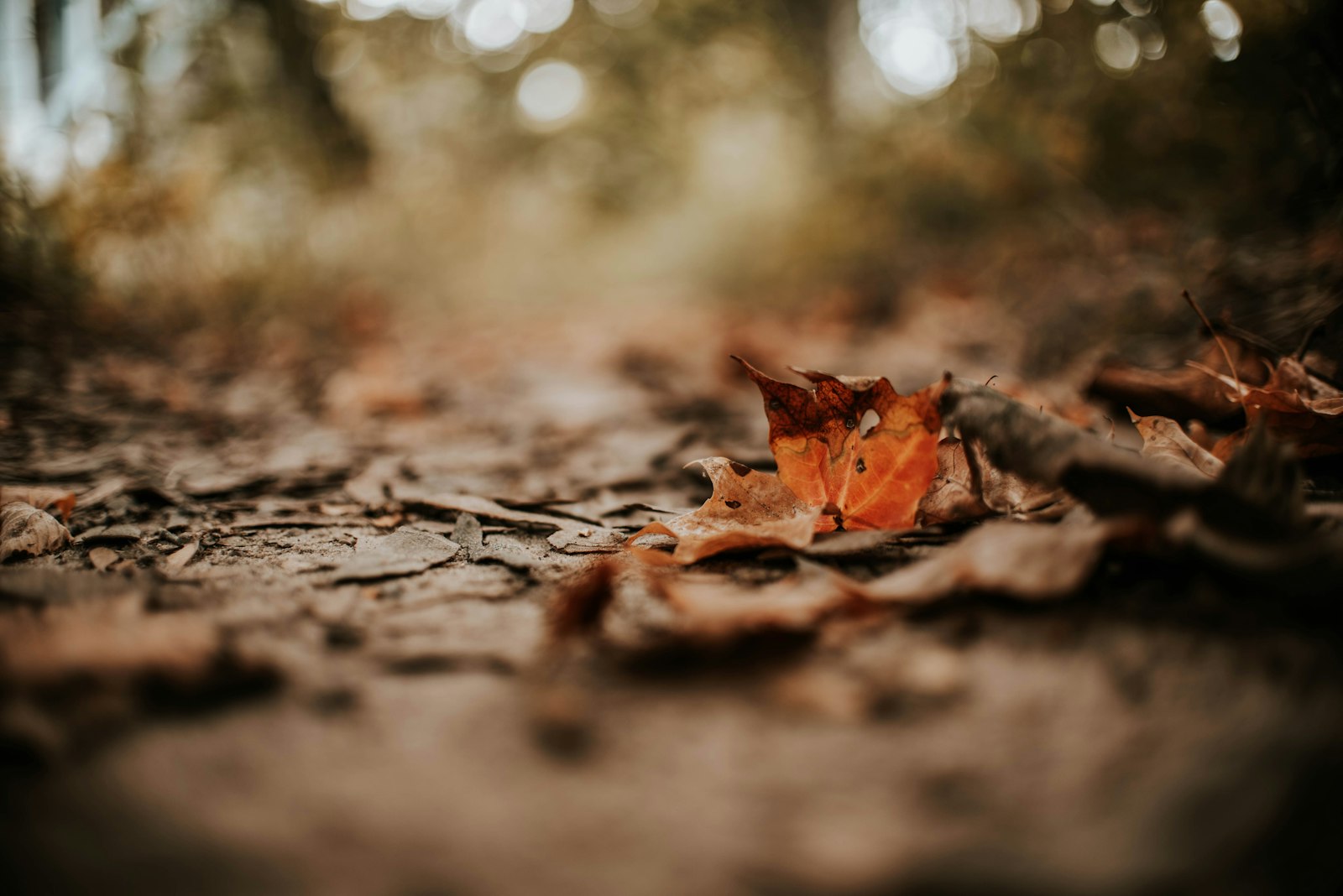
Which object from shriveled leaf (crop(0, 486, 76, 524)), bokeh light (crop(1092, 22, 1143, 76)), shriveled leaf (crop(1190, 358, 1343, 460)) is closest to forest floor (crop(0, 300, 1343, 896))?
shriveled leaf (crop(0, 486, 76, 524))

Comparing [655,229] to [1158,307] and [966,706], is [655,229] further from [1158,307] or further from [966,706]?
[966,706]

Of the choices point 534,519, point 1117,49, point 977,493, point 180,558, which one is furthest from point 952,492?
point 1117,49

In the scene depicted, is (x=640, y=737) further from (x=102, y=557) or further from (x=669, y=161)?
(x=669, y=161)

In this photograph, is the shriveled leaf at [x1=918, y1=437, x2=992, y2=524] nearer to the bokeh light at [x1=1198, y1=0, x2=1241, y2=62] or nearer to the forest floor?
the forest floor

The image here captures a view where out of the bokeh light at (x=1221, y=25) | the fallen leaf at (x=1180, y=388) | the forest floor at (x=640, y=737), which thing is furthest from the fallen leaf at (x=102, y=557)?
the bokeh light at (x=1221, y=25)

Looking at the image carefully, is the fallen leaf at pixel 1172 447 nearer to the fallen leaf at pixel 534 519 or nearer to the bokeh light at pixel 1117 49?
the fallen leaf at pixel 534 519

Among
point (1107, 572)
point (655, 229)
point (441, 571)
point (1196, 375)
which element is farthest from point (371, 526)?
point (655, 229)
